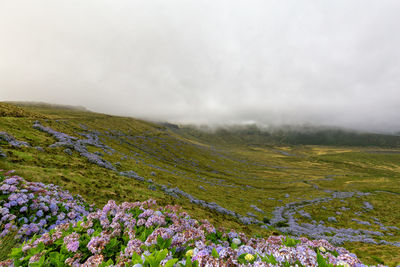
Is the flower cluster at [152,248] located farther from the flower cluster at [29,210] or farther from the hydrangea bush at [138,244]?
the flower cluster at [29,210]

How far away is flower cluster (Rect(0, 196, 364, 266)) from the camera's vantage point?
3.39 metres

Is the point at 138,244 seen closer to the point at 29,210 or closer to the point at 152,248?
the point at 152,248

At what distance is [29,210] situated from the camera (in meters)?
7.90

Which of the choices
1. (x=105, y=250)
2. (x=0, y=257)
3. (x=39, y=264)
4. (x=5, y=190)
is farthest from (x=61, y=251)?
(x=5, y=190)

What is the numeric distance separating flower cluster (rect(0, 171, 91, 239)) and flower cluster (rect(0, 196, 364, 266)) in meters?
2.72

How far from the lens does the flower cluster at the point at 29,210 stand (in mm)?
6720

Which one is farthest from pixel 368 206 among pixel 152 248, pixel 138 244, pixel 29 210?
pixel 29 210

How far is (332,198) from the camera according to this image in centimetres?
6488

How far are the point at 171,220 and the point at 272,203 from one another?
6030 cm

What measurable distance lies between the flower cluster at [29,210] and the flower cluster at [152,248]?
272 cm

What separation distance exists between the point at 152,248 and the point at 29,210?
28.1 ft

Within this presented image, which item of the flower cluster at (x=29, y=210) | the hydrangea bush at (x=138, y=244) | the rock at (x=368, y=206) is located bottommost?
the rock at (x=368, y=206)

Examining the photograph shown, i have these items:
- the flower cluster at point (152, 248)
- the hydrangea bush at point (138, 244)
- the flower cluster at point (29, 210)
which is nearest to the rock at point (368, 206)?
the hydrangea bush at point (138, 244)

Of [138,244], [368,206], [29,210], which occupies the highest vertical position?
[138,244]
